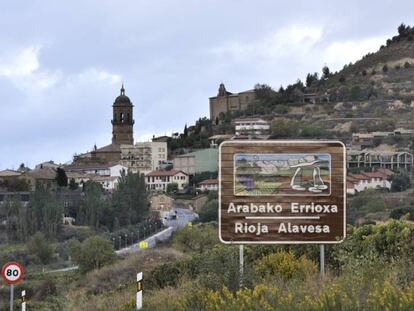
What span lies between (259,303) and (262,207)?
2727 millimetres

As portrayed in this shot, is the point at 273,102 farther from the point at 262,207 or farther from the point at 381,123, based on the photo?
the point at 262,207

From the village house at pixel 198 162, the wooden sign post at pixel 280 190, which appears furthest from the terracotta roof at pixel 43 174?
the wooden sign post at pixel 280 190

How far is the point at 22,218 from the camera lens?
6266cm

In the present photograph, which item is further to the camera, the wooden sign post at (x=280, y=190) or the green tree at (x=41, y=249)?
the green tree at (x=41, y=249)

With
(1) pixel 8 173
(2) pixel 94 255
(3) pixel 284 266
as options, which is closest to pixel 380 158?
(1) pixel 8 173

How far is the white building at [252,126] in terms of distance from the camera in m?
96.4

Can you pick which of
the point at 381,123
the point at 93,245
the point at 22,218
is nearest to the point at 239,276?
→ the point at 93,245

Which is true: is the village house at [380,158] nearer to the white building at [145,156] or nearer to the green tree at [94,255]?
the white building at [145,156]

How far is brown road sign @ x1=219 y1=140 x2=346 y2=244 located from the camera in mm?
10547

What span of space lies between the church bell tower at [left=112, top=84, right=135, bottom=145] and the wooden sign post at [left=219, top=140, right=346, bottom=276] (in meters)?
115

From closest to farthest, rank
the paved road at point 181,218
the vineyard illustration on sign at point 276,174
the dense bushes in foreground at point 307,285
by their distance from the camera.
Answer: the dense bushes in foreground at point 307,285 → the vineyard illustration on sign at point 276,174 → the paved road at point 181,218

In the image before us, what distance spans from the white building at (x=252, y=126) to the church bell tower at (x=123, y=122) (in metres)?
22.8

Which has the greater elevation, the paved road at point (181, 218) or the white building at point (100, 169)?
the white building at point (100, 169)

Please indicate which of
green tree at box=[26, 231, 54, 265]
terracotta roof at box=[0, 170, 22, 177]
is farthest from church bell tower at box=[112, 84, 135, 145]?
green tree at box=[26, 231, 54, 265]
